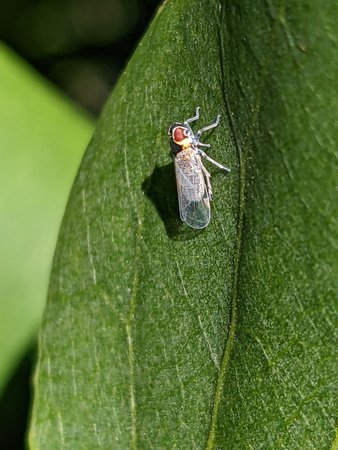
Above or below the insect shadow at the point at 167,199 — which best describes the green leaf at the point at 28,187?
below

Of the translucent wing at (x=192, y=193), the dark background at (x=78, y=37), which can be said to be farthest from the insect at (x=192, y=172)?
the dark background at (x=78, y=37)

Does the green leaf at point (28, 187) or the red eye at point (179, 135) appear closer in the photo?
the red eye at point (179, 135)

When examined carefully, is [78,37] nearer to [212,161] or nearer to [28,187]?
[28,187]

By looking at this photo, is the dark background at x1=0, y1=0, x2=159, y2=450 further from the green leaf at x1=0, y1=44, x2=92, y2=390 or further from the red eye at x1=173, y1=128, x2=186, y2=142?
the red eye at x1=173, y1=128, x2=186, y2=142

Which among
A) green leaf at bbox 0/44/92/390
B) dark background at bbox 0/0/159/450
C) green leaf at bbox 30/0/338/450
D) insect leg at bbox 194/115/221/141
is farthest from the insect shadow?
dark background at bbox 0/0/159/450

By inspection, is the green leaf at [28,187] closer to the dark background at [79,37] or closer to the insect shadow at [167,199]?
the insect shadow at [167,199]

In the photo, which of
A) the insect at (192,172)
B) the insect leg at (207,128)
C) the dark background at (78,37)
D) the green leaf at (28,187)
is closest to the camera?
the insect leg at (207,128)

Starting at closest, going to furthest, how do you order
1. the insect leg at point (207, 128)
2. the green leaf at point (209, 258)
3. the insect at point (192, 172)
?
the green leaf at point (209, 258), the insect leg at point (207, 128), the insect at point (192, 172)
